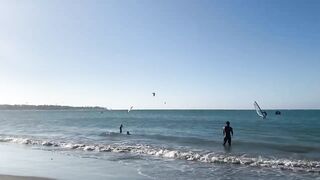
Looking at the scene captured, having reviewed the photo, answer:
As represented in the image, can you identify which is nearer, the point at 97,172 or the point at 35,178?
the point at 35,178

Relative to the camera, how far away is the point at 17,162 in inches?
811

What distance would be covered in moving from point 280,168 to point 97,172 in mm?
8214

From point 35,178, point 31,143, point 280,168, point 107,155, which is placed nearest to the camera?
point 35,178

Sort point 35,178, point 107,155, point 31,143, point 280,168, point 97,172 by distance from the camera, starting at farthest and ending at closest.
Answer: point 31,143 < point 107,155 < point 280,168 < point 97,172 < point 35,178

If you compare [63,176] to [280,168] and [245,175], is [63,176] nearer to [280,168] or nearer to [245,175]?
[245,175]

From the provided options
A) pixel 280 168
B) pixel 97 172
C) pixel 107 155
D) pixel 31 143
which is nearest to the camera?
pixel 97 172

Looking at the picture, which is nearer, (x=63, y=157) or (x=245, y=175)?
(x=245, y=175)

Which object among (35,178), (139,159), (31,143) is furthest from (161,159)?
(31,143)

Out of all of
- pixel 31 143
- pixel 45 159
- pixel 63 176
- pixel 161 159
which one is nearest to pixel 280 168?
pixel 161 159

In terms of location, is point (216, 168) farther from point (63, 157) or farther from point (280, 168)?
point (63, 157)

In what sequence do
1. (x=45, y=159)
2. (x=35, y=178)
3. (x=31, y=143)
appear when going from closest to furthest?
(x=35, y=178), (x=45, y=159), (x=31, y=143)

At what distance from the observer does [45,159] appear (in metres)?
21.8

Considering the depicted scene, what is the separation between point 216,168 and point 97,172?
18.2ft

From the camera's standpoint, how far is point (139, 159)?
22484mm
